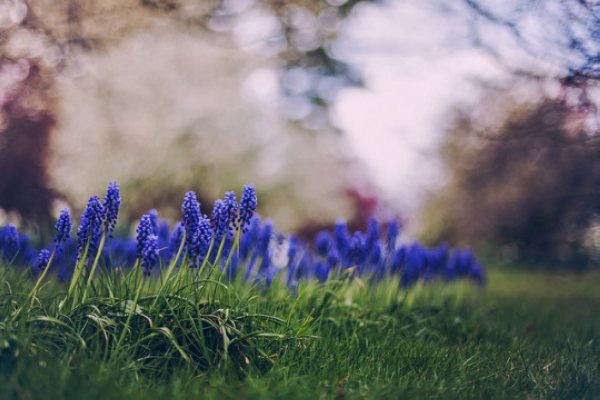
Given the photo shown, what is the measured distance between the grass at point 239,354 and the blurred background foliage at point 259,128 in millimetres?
1407

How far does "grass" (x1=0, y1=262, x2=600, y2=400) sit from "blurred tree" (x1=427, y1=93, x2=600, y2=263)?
1061mm

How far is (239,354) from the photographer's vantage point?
252 cm

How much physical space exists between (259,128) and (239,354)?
236 inches

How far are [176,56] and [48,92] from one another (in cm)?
197

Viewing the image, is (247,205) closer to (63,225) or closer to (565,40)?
(63,225)

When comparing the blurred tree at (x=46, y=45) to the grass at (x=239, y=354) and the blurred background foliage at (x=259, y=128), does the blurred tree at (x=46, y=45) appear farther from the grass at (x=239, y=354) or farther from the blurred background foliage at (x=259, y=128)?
the grass at (x=239, y=354)

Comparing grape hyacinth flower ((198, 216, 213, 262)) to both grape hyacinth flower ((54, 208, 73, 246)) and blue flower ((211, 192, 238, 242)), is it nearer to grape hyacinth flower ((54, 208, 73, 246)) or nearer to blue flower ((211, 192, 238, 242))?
blue flower ((211, 192, 238, 242))

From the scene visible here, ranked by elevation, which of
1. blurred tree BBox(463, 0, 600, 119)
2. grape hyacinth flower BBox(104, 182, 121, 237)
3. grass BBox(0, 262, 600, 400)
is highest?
blurred tree BBox(463, 0, 600, 119)

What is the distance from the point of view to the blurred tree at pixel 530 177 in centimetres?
392

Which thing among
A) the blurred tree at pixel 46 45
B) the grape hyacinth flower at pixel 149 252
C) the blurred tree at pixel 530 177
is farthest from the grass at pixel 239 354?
the blurred tree at pixel 46 45

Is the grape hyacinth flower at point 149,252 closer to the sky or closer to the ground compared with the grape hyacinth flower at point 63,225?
closer to the ground

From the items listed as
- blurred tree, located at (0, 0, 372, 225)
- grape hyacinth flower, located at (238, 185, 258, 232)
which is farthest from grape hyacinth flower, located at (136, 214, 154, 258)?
blurred tree, located at (0, 0, 372, 225)

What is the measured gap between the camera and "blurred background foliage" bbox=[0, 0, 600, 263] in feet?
13.1

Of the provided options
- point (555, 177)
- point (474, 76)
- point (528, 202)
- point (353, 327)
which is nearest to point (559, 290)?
point (528, 202)
